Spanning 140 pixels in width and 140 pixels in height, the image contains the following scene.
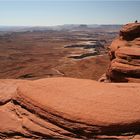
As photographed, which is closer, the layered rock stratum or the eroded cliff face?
the layered rock stratum

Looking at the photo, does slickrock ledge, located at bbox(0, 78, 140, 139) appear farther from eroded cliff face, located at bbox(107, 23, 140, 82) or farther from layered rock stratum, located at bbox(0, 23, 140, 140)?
eroded cliff face, located at bbox(107, 23, 140, 82)

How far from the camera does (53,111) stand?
10945 millimetres

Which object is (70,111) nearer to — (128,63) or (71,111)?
(71,111)

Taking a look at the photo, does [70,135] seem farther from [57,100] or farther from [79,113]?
[57,100]

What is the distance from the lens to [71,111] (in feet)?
35.2

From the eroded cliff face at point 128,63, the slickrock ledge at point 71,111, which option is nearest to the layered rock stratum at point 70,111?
the slickrock ledge at point 71,111

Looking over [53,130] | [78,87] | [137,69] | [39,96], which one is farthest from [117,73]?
[53,130]

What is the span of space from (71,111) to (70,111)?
4 cm

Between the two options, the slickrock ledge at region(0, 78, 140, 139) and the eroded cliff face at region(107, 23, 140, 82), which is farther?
the eroded cliff face at region(107, 23, 140, 82)

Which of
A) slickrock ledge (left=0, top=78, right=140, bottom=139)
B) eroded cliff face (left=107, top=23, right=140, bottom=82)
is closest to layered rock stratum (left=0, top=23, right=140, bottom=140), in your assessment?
slickrock ledge (left=0, top=78, right=140, bottom=139)

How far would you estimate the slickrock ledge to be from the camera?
1011 cm

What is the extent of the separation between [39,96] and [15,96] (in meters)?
1.52

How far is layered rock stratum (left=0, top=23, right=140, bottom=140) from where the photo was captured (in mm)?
10102

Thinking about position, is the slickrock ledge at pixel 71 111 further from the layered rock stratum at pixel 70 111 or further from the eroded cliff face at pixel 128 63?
the eroded cliff face at pixel 128 63
